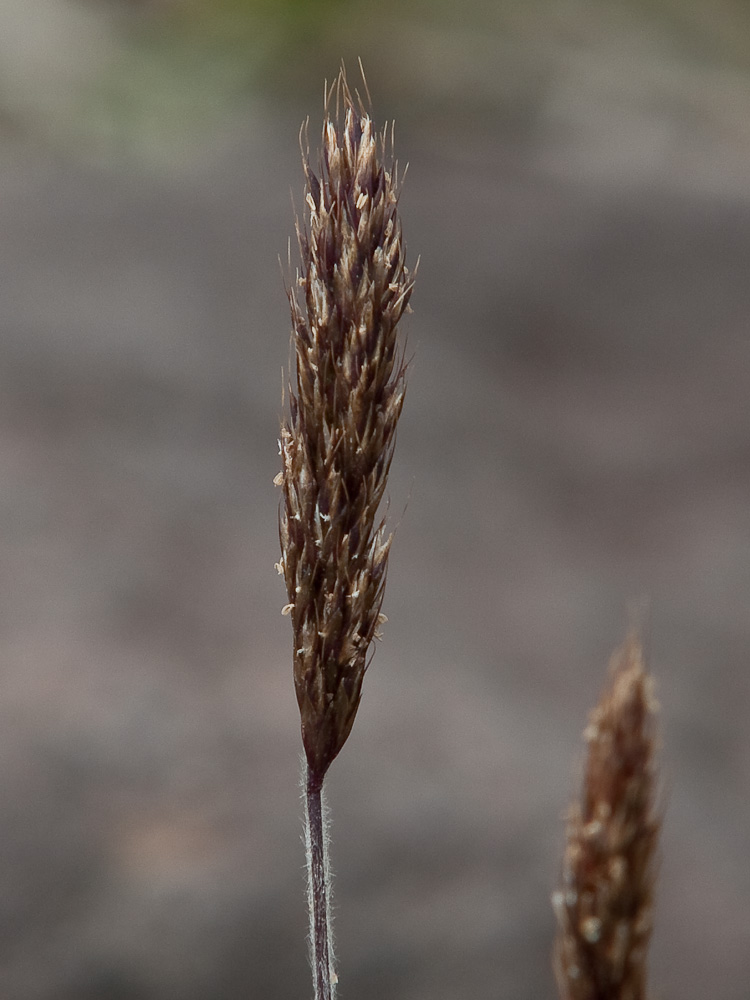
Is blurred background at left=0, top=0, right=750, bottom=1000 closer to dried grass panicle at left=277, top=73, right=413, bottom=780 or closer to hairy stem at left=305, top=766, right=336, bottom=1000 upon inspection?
dried grass panicle at left=277, top=73, right=413, bottom=780

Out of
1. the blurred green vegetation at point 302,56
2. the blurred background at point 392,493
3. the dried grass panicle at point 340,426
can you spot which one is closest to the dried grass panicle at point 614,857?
the dried grass panicle at point 340,426

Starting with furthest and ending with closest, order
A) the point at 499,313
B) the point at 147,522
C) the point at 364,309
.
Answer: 1. the point at 499,313
2. the point at 147,522
3. the point at 364,309

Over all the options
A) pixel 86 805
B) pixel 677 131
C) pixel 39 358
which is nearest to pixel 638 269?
pixel 677 131

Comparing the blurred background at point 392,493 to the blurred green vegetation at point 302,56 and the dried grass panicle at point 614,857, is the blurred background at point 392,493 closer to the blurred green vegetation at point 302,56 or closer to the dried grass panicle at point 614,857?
the blurred green vegetation at point 302,56

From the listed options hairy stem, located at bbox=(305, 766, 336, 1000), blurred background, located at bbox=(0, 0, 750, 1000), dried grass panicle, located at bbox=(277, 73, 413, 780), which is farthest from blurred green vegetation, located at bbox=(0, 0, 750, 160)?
hairy stem, located at bbox=(305, 766, 336, 1000)

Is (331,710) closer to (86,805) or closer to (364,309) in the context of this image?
(364,309)
